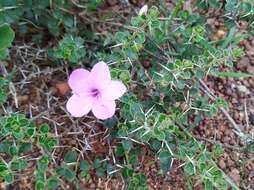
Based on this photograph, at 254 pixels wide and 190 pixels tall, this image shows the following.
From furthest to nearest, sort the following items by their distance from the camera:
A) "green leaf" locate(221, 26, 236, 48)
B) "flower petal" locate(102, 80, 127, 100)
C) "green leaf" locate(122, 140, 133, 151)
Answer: "green leaf" locate(221, 26, 236, 48) < "green leaf" locate(122, 140, 133, 151) < "flower petal" locate(102, 80, 127, 100)

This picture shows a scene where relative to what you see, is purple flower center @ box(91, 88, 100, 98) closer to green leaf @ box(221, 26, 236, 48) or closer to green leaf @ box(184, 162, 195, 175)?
green leaf @ box(184, 162, 195, 175)

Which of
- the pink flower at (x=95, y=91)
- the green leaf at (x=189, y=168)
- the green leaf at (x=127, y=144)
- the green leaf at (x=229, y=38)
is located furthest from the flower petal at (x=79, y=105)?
the green leaf at (x=229, y=38)

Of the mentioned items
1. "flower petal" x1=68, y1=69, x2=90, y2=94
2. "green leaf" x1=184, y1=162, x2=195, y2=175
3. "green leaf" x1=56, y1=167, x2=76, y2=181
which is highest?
"flower petal" x1=68, y1=69, x2=90, y2=94

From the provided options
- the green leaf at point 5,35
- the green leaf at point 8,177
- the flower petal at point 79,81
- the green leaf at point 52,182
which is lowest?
the green leaf at point 52,182

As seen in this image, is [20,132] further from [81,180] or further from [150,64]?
[150,64]

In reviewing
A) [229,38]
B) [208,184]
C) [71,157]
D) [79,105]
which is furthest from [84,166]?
[229,38]

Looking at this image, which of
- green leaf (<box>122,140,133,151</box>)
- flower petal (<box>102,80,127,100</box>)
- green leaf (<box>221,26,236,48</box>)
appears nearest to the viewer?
flower petal (<box>102,80,127,100</box>)

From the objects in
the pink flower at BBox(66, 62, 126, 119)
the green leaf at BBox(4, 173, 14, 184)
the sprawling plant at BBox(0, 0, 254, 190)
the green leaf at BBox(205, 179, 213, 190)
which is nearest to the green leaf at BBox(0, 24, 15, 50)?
the sprawling plant at BBox(0, 0, 254, 190)

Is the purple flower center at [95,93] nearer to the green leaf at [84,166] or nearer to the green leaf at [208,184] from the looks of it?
the green leaf at [84,166]
